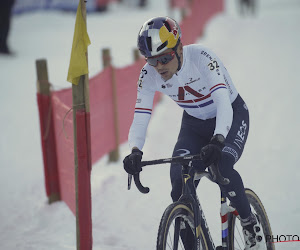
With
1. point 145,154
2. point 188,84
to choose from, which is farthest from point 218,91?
point 145,154

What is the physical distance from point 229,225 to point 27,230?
8.72 feet

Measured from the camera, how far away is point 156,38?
3.56m

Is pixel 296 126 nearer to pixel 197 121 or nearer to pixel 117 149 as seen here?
pixel 117 149

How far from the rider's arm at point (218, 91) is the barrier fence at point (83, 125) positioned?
1.21 metres

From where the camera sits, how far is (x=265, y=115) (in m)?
9.35

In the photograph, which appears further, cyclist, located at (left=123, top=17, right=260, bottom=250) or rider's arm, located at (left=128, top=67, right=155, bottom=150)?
rider's arm, located at (left=128, top=67, right=155, bottom=150)

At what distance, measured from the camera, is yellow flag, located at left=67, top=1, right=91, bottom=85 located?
3998mm

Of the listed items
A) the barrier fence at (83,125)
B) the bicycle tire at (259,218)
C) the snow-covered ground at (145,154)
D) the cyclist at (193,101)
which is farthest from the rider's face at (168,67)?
the snow-covered ground at (145,154)

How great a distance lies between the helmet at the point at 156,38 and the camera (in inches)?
140

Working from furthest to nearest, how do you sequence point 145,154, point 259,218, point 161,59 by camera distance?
point 145,154
point 259,218
point 161,59

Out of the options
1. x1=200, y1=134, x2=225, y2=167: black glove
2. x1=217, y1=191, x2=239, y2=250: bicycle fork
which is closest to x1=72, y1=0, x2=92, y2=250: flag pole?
x1=217, y1=191, x2=239, y2=250: bicycle fork

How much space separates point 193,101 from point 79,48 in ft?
3.44

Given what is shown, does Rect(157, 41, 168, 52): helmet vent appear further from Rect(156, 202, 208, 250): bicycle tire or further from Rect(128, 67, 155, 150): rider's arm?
Rect(156, 202, 208, 250): bicycle tire

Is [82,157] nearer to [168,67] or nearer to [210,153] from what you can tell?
[168,67]
